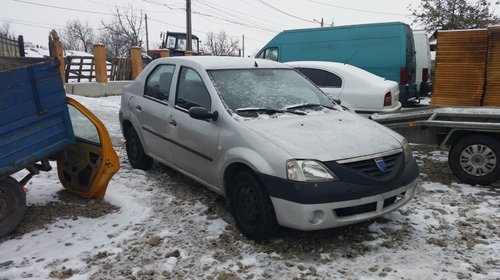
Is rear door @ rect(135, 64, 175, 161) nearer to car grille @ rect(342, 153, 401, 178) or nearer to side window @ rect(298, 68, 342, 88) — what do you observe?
car grille @ rect(342, 153, 401, 178)

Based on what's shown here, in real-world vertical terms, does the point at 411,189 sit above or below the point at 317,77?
below

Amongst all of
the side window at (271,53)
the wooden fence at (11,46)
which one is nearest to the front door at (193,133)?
the side window at (271,53)

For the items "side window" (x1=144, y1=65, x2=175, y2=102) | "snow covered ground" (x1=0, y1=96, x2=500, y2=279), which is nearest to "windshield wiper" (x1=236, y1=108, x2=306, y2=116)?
"snow covered ground" (x1=0, y1=96, x2=500, y2=279)

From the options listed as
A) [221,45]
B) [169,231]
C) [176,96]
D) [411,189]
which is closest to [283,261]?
[169,231]

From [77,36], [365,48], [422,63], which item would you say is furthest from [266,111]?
[77,36]

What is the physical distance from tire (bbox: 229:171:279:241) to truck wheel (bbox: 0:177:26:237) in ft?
6.64

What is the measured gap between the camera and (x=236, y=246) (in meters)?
3.55

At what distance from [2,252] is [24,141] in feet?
3.24

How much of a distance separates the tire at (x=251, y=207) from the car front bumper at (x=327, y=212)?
0.34 ft

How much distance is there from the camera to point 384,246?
3.52 m

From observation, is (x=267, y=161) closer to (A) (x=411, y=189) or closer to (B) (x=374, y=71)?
(A) (x=411, y=189)

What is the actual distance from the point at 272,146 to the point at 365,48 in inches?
294

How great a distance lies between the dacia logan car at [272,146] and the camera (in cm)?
323

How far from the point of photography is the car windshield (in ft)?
13.4
